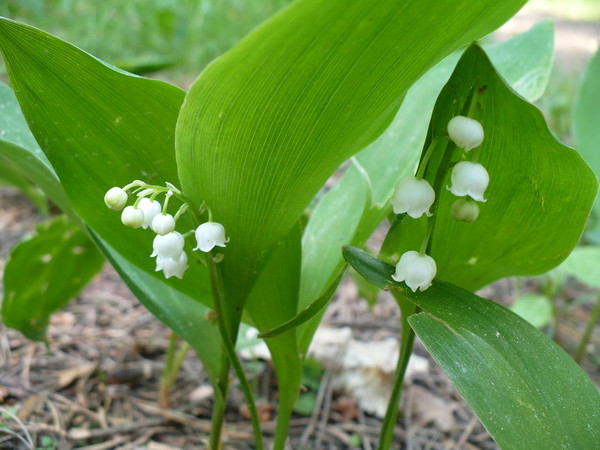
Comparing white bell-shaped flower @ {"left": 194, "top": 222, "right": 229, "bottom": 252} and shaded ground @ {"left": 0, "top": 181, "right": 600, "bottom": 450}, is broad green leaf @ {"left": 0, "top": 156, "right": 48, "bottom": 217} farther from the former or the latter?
white bell-shaped flower @ {"left": 194, "top": 222, "right": 229, "bottom": 252}

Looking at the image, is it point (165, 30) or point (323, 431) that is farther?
point (165, 30)

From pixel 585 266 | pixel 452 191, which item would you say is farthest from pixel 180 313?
pixel 585 266

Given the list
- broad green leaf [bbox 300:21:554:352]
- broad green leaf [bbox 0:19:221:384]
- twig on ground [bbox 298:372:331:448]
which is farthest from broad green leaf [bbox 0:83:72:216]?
twig on ground [bbox 298:372:331:448]

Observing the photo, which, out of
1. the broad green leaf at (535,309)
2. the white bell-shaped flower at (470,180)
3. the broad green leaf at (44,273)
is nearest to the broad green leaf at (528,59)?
the white bell-shaped flower at (470,180)

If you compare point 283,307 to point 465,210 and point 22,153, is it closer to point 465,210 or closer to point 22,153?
point 465,210

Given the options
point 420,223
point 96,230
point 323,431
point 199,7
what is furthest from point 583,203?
point 199,7

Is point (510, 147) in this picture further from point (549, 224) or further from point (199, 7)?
point (199, 7)
